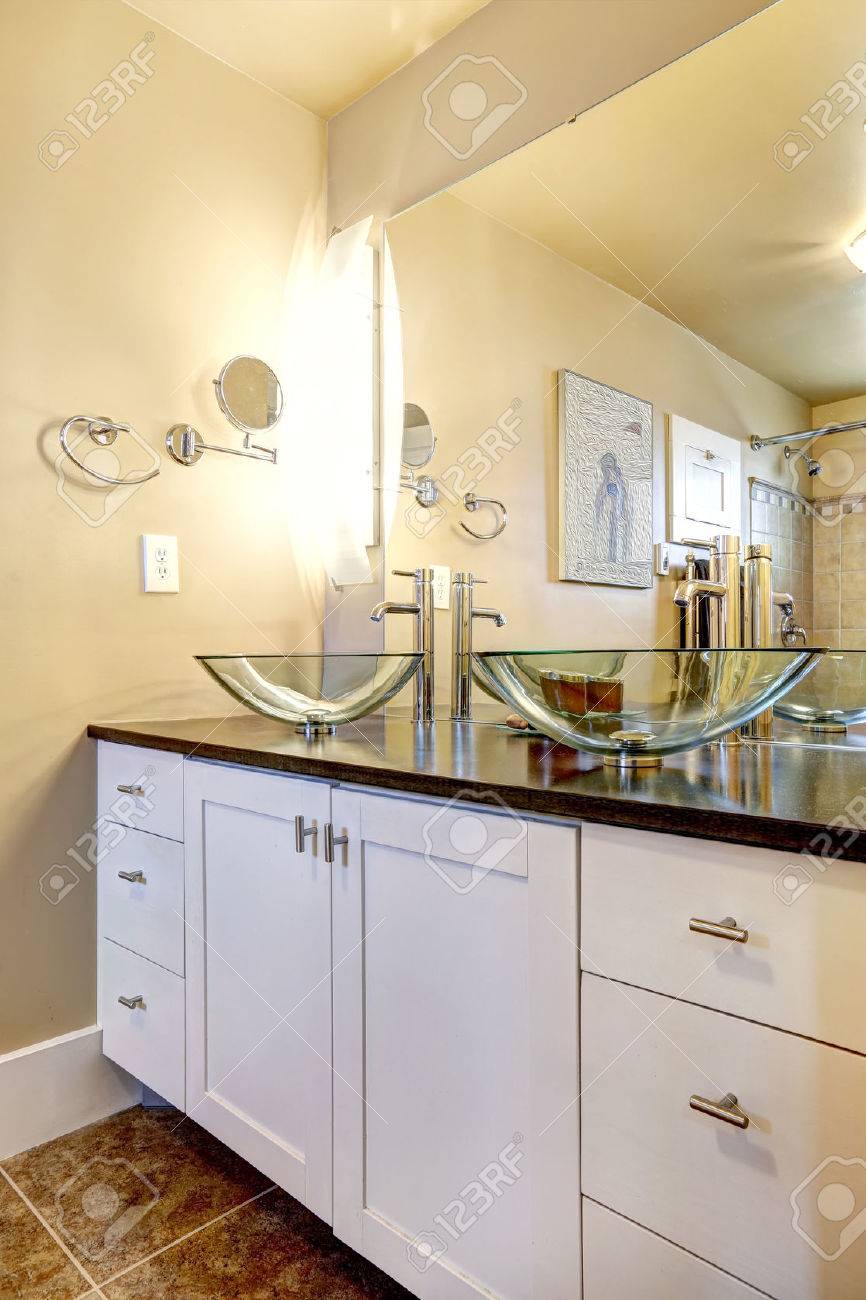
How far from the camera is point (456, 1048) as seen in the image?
0.93 meters

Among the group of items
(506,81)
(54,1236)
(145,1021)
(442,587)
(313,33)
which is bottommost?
(54,1236)

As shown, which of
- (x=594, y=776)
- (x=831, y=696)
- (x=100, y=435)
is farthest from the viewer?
(x=100, y=435)

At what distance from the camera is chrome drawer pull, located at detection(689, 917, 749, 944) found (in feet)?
2.23

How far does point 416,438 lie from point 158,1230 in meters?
1.61

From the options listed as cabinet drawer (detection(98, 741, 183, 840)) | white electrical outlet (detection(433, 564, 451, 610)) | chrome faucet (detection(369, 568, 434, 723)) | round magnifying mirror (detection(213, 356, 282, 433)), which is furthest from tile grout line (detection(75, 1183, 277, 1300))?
round magnifying mirror (detection(213, 356, 282, 433))

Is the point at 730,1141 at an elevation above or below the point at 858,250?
below

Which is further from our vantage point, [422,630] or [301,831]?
[422,630]

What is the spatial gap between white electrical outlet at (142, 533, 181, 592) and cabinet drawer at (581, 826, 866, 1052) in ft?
3.99

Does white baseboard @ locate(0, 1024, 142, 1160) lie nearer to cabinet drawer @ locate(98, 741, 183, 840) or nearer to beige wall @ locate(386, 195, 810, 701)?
cabinet drawer @ locate(98, 741, 183, 840)

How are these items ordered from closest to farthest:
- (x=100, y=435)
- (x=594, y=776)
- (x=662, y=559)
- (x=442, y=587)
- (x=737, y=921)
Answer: (x=737, y=921), (x=594, y=776), (x=662, y=559), (x=100, y=435), (x=442, y=587)

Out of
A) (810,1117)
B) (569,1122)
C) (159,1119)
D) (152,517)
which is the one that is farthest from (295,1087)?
(152,517)

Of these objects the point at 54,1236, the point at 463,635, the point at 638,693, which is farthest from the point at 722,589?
the point at 54,1236

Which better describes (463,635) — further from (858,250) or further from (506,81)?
(506,81)

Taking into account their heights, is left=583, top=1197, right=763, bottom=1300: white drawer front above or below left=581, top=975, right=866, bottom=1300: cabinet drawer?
below
